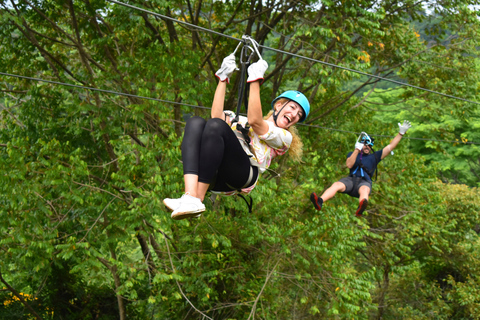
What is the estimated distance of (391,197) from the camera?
32.4 ft

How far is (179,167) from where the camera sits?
6328mm

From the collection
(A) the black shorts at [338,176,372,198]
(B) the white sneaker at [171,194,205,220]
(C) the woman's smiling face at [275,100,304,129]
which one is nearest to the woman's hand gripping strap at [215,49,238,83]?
(C) the woman's smiling face at [275,100,304,129]

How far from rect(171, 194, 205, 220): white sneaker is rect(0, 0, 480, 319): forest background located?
253 cm

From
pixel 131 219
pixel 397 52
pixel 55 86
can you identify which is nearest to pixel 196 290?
pixel 131 219

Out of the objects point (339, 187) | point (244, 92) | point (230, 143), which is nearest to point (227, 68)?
point (244, 92)

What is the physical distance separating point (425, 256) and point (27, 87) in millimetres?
11719

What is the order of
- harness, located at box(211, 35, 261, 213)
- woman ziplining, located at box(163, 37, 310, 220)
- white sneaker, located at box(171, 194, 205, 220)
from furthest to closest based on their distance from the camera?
1. harness, located at box(211, 35, 261, 213)
2. woman ziplining, located at box(163, 37, 310, 220)
3. white sneaker, located at box(171, 194, 205, 220)

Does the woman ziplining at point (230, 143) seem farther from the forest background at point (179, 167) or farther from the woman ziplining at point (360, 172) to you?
the woman ziplining at point (360, 172)

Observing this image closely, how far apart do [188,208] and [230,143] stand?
1.66 ft

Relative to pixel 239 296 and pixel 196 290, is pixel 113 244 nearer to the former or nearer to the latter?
pixel 196 290

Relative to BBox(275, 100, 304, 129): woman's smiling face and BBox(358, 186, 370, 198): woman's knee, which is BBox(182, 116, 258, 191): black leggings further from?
BBox(358, 186, 370, 198): woman's knee

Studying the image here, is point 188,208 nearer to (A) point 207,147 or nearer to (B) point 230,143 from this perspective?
(A) point 207,147

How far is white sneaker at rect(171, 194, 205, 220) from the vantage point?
251 cm

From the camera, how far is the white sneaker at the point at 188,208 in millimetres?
2508
